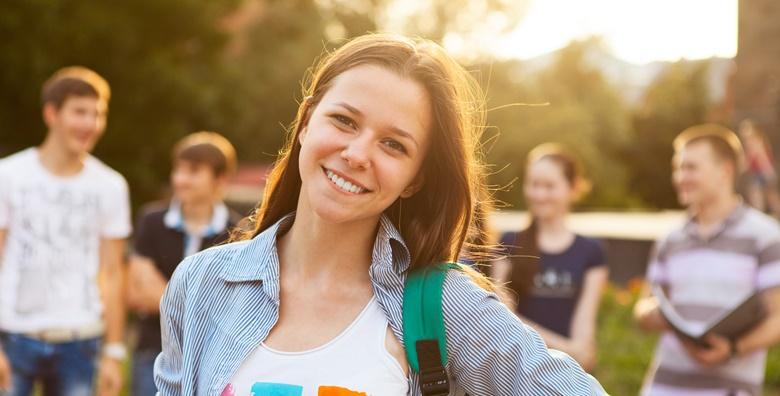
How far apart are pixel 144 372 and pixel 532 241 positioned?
2.20 meters

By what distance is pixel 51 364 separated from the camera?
17.3 feet

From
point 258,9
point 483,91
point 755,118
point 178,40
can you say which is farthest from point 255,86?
point 483,91

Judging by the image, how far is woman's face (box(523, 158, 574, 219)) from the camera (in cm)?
545

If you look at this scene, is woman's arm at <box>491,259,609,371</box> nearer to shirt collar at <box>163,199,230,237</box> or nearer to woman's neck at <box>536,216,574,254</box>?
woman's neck at <box>536,216,574,254</box>

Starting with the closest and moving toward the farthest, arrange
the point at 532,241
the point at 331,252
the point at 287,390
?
the point at 287,390 < the point at 331,252 < the point at 532,241

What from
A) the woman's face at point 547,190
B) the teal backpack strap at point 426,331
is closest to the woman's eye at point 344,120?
the teal backpack strap at point 426,331

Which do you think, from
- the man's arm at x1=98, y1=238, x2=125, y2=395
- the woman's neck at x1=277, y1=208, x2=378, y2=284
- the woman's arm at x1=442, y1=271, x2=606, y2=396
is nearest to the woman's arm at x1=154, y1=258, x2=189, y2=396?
the woman's neck at x1=277, y1=208, x2=378, y2=284

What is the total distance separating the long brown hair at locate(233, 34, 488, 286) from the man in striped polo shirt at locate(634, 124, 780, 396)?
2.77 metres

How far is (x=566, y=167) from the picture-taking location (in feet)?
18.5

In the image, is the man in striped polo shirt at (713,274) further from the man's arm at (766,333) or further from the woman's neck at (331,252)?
the woman's neck at (331,252)

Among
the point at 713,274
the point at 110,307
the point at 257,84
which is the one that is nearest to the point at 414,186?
the point at 713,274

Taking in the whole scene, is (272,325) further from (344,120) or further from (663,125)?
(663,125)

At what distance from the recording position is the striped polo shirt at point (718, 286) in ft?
15.5

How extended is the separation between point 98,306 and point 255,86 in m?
23.3
